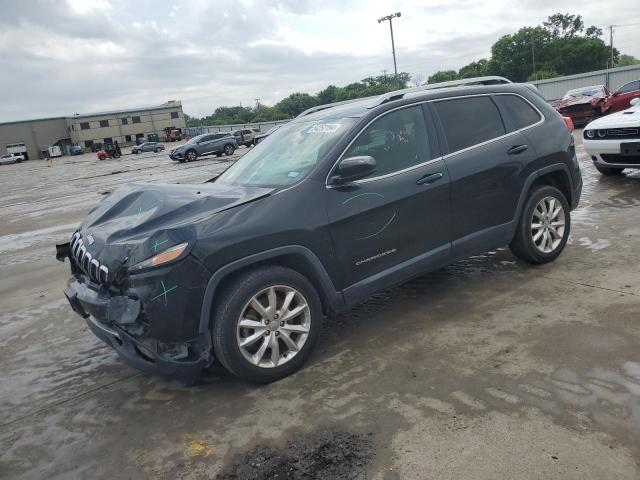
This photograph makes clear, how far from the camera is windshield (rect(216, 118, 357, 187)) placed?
387 cm

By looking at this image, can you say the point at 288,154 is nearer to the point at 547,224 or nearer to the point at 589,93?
the point at 547,224

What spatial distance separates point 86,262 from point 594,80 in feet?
143

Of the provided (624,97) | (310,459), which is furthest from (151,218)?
(624,97)

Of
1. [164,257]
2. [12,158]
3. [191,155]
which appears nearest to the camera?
[164,257]

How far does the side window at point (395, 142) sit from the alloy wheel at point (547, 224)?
1443 millimetres

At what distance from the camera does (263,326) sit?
11.0 ft

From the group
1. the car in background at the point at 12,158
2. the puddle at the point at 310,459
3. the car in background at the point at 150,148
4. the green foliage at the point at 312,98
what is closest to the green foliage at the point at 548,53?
the green foliage at the point at 312,98

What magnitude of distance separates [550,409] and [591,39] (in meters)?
96.9

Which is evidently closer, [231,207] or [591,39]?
[231,207]

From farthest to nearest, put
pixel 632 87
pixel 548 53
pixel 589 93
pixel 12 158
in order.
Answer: pixel 548 53 < pixel 12 158 < pixel 589 93 < pixel 632 87

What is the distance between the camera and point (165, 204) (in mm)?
3545

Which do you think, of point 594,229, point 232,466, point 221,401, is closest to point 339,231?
point 221,401

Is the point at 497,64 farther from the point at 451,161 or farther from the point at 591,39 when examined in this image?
the point at 451,161

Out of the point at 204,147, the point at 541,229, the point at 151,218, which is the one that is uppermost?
the point at 151,218
